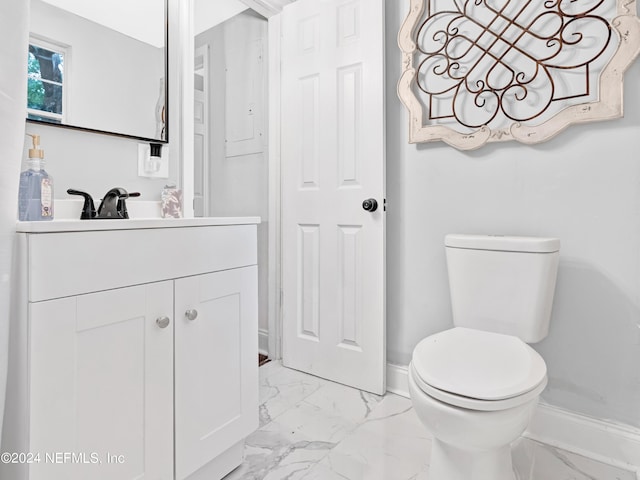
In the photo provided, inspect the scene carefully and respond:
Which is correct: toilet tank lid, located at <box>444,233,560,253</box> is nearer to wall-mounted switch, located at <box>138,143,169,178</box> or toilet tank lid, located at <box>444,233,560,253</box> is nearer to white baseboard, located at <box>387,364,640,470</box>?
white baseboard, located at <box>387,364,640,470</box>

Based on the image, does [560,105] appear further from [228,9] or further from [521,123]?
[228,9]

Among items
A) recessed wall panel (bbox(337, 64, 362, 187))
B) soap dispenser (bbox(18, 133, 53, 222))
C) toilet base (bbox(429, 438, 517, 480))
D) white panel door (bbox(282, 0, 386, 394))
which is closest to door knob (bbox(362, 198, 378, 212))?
white panel door (bbox(282, 0, 386, 394))

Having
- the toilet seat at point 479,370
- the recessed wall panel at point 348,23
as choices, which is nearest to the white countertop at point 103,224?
the toilet seat at point 479,370

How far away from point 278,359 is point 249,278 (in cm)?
114

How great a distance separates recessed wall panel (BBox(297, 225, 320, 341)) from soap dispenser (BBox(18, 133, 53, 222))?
122 centimetres

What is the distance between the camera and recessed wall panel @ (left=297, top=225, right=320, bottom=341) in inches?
79.9

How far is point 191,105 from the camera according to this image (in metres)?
1.63

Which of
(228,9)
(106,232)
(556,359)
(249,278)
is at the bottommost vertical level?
(556,359)

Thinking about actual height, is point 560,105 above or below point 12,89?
above

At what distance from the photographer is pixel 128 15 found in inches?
55.2

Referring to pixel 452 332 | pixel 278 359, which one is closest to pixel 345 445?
pixel 452 332

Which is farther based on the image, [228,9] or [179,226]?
[228,9]

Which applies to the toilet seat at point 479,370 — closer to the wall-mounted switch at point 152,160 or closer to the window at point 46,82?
the wall-mounted switch at point 152,160

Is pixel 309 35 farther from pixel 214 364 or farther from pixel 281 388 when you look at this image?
pixel 281 388
